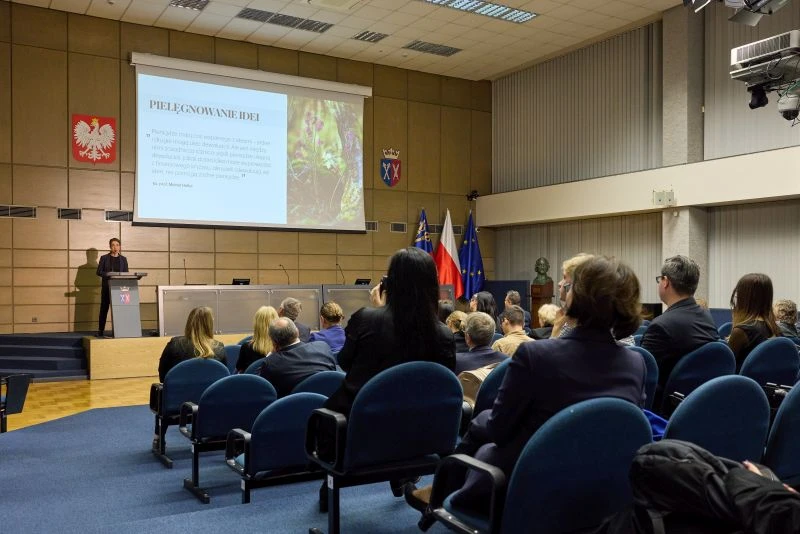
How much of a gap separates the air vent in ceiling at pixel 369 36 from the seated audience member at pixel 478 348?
29.8 ft

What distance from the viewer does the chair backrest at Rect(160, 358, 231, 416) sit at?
4.56 m

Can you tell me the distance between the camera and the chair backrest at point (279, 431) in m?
3.29

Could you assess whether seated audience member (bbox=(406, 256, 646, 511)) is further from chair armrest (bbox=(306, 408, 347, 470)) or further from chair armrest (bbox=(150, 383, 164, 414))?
chair armrest (bbox=(150, 383, 164, 414))

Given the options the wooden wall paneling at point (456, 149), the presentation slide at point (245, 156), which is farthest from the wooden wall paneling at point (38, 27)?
the wooden wall paneling at point (456, 149)

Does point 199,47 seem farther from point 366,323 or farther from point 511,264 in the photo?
point 366,323

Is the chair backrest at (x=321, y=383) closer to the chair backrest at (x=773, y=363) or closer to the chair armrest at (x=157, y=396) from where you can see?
the chair armrest at (x=157, y=396)

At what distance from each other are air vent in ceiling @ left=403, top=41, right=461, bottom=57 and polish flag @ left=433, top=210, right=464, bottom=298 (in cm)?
318

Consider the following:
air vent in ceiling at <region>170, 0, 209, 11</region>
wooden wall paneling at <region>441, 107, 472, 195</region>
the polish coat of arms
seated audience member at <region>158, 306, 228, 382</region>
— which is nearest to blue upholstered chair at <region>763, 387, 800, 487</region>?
seated audience member at <region>158, 306, 228, 382</region>

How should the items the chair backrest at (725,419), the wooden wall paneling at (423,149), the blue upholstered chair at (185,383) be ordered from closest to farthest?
the chair backrest at (725,419), the blue upholstered chair at (185,383), the wooden wall paneling at (423,149)

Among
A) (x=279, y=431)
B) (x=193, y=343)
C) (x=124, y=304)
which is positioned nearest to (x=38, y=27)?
(x=124, y=304)

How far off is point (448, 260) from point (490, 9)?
16.2 feet

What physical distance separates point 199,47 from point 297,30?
173 cm

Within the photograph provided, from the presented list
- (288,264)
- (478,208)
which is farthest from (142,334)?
(478,208)

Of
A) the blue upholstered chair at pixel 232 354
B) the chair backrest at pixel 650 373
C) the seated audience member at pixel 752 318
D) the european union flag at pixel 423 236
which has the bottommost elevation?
the blue upholstered chair at pixel 232 354
